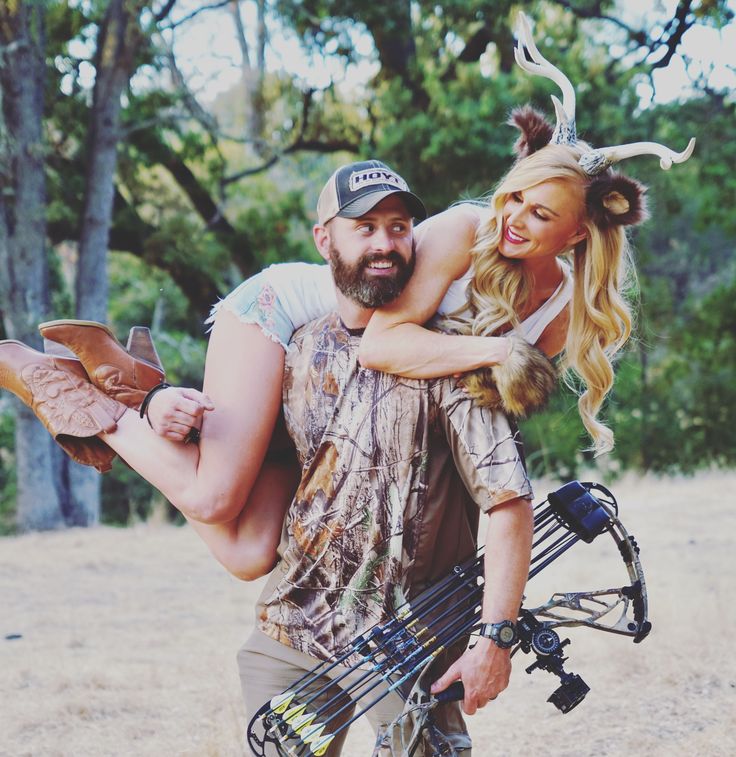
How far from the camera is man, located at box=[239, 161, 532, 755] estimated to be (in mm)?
2434

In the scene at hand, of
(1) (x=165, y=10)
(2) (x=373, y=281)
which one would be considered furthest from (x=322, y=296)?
(1) (x=165, y=10)

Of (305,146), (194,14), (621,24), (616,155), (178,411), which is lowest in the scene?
(178,411)

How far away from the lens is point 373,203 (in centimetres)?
260

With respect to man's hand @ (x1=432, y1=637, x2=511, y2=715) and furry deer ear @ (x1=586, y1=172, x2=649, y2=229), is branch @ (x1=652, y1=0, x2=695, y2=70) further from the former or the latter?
man's hand @ (x1=432, y1=637, x2=511, y2=715)

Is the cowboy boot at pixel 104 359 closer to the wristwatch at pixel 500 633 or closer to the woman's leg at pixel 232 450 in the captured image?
the woman's leg at pixel 232 450

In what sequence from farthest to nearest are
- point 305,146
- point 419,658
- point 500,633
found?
point 305,146
point 419,658
point 500,633

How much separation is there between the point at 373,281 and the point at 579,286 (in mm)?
600

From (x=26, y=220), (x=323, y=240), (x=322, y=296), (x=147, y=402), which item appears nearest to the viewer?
(x=323, y=240)

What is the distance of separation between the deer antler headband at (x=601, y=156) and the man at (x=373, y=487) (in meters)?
0.44

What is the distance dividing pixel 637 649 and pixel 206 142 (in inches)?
417

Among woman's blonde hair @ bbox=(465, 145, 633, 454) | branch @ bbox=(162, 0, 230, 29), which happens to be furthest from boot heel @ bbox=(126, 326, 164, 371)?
branch @ bbox=(162, 0, 230, 29)

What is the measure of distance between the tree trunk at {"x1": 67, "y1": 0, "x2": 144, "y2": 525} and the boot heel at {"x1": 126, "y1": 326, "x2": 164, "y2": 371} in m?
8.39

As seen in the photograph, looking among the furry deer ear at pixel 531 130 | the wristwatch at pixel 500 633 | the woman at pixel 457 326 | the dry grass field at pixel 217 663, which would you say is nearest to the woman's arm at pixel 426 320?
the woman at pixel 457 326

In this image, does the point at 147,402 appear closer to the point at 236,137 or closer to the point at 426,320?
the point at 426,320
